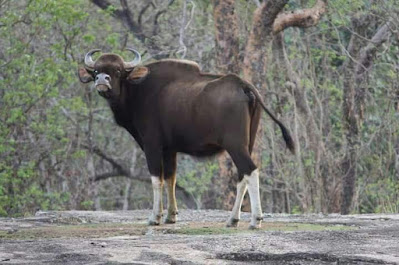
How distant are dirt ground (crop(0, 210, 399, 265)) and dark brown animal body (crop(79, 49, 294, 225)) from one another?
2.70ft

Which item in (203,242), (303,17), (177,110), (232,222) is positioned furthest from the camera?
(303,17)

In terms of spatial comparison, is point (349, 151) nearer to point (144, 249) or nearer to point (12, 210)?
point (12, 210)

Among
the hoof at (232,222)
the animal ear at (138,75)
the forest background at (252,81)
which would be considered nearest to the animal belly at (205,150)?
the hoof at (232,222)

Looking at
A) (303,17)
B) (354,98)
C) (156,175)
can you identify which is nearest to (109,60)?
(156,175)

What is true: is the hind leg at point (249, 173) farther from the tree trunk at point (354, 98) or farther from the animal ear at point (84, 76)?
the tree trunk at point (354, 98)

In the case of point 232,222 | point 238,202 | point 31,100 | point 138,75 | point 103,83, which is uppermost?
point 31,100

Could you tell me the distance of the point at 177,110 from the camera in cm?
1222

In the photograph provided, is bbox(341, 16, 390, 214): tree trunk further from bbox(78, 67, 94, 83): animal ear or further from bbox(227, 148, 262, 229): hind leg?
bbox(227, 148, 262, 229): hind leg

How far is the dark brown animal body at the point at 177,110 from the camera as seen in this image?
456 inches

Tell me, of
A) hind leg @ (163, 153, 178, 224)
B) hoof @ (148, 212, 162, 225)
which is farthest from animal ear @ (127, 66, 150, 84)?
hoof @ (148, 212, 162, 225)

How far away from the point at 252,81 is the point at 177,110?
7194mm

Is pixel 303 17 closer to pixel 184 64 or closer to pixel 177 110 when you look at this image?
pixel 184 64

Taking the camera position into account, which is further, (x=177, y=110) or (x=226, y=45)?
(x=226, y=45)

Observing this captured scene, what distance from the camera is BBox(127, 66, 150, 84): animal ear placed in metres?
12.6
